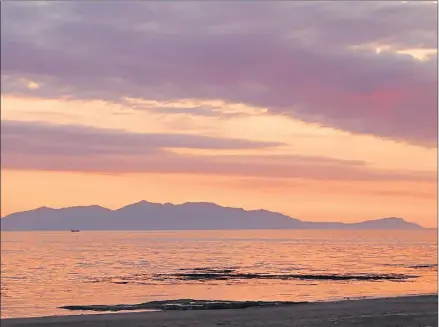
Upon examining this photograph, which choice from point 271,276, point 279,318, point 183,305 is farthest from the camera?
point 271,276

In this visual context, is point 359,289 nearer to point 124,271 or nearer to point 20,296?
point 20,296

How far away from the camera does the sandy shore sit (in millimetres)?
34531

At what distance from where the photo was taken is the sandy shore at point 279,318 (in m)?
34.5

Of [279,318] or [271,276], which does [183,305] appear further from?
[271,276]

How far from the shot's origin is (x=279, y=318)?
36812 mm

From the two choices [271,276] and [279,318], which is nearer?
[279,318]

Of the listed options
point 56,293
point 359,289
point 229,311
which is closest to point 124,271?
point 56,293

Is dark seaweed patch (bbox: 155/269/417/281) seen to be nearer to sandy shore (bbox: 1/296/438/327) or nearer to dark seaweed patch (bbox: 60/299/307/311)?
dark seaweed patch (bbox: 60/299/307/311)

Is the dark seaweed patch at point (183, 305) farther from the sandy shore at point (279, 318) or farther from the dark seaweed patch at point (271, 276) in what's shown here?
the dark seaweed patch at point (271, 276)

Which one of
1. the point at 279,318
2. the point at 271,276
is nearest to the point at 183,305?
the point at 279,318

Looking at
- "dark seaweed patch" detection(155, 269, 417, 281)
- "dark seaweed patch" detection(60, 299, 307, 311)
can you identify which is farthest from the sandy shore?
"dark seaweed patch" detection(155, 269, 417, 281)

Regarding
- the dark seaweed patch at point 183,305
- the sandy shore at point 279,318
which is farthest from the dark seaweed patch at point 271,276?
the sandy shore at point 279,318

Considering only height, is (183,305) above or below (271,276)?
below

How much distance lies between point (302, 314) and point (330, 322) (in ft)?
13.2
